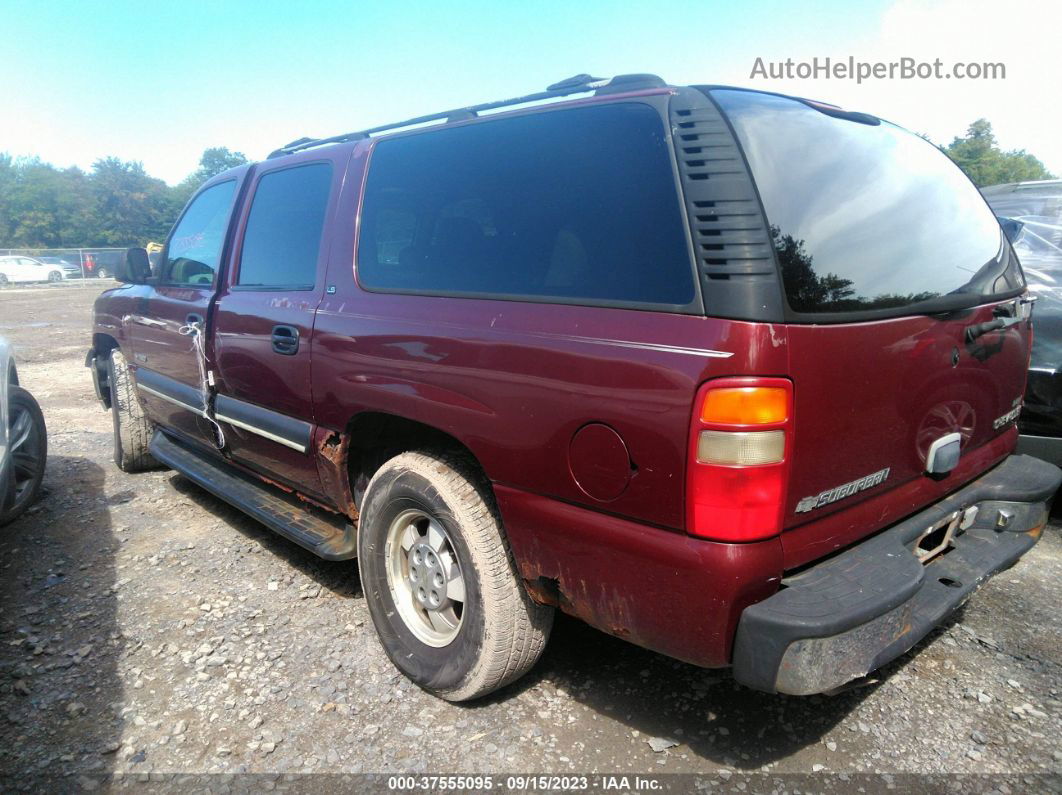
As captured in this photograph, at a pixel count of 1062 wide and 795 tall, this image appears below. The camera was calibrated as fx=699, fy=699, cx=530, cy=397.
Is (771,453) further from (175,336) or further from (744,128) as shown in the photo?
(175,336)

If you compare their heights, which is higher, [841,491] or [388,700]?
[841,491]

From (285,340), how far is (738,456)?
2044 mm

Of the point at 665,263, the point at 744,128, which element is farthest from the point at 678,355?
the point at 744,128

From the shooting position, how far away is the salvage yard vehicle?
5.68ft

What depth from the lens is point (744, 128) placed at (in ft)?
6.09

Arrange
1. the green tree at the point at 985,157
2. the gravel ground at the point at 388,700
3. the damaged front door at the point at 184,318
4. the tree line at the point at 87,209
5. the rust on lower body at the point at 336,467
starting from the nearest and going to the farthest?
the gravel ground at the point at 388,700
the rust on lower body at the point at 336,467
the damaged front door at the point at 184,318
the green tree at the point at 985,157
the tree line at the point at 87,209

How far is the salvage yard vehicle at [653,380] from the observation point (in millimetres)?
1730

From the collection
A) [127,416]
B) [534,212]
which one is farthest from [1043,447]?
[127,416]

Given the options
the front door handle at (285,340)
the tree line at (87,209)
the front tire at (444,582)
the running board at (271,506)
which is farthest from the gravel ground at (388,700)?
the tree line at (87,209)

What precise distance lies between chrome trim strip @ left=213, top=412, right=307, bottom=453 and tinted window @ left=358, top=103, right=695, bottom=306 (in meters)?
0.84

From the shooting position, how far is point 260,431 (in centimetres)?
327

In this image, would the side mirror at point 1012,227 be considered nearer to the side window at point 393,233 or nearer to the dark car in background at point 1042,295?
the dark car in background at point 1042,295

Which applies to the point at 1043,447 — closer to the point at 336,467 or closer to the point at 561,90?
the point at 561,90

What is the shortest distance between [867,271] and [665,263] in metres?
0.62
